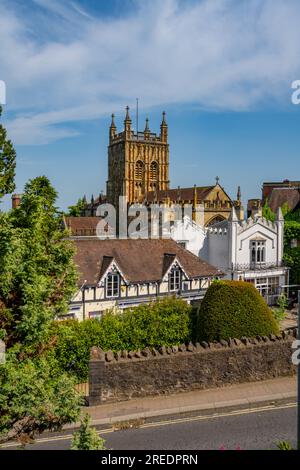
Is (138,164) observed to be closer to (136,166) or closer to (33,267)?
(136,166)

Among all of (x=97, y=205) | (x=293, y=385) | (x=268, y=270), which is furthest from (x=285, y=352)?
(x=97, y=205)

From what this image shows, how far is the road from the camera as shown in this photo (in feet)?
42.9

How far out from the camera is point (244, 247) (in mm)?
36188

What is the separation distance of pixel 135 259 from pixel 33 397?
19.0 metres

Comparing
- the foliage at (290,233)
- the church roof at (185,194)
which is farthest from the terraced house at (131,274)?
the church roof at (185,194)

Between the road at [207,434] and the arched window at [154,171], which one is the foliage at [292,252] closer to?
the road at [207,434]

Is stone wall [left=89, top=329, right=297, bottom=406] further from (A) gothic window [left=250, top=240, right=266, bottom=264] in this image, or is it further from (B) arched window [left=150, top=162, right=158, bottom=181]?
(B) arched window [left=150, top=162, right=158, bottom=181]

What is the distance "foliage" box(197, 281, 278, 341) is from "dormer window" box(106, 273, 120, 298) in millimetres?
6957

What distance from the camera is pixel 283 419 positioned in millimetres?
14930

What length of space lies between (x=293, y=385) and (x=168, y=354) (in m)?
5.20

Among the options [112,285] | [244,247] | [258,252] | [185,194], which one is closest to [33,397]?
[112,285]

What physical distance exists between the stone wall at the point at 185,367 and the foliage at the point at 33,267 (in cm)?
654

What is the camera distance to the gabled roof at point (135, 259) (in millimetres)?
26766

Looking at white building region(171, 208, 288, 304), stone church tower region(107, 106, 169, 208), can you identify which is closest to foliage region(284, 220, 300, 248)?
white building region(171, 208, 288, 304)
